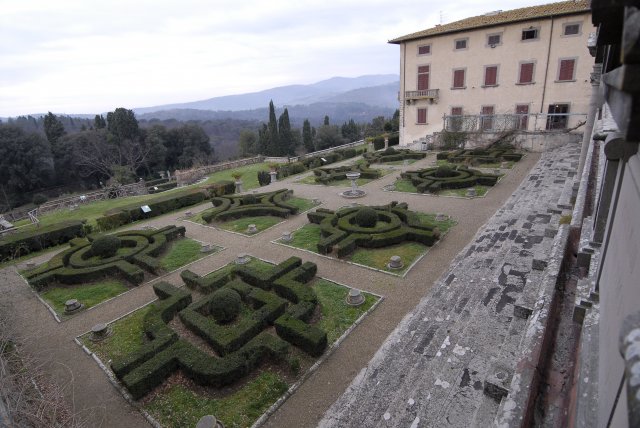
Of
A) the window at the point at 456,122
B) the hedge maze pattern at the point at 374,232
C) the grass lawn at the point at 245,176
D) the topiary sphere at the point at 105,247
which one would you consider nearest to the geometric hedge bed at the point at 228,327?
the hedge maze pattern at the point at 374,232

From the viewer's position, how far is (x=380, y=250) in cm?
1341

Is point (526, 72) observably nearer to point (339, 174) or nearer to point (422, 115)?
point (422, 115)

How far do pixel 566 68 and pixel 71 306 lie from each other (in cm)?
3456

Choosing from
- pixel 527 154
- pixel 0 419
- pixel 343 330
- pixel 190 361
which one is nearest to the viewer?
pixel 0 419

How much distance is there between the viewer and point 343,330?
9.07 metres

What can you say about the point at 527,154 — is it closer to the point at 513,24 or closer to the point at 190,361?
the point at 513,24

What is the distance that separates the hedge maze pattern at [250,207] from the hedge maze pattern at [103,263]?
3.21 metres

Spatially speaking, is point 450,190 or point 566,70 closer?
point 450,190

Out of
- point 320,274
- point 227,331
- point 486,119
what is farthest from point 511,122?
point 227,331

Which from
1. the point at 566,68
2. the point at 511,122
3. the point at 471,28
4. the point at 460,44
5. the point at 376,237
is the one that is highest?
the point at 471,28

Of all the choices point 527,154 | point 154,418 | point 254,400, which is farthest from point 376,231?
point 527,154

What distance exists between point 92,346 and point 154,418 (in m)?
3.74

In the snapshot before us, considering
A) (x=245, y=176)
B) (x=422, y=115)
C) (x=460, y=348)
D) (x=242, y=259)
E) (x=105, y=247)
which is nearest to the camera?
(x=460, y=348)

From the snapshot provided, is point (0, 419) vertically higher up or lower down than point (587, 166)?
lower down
